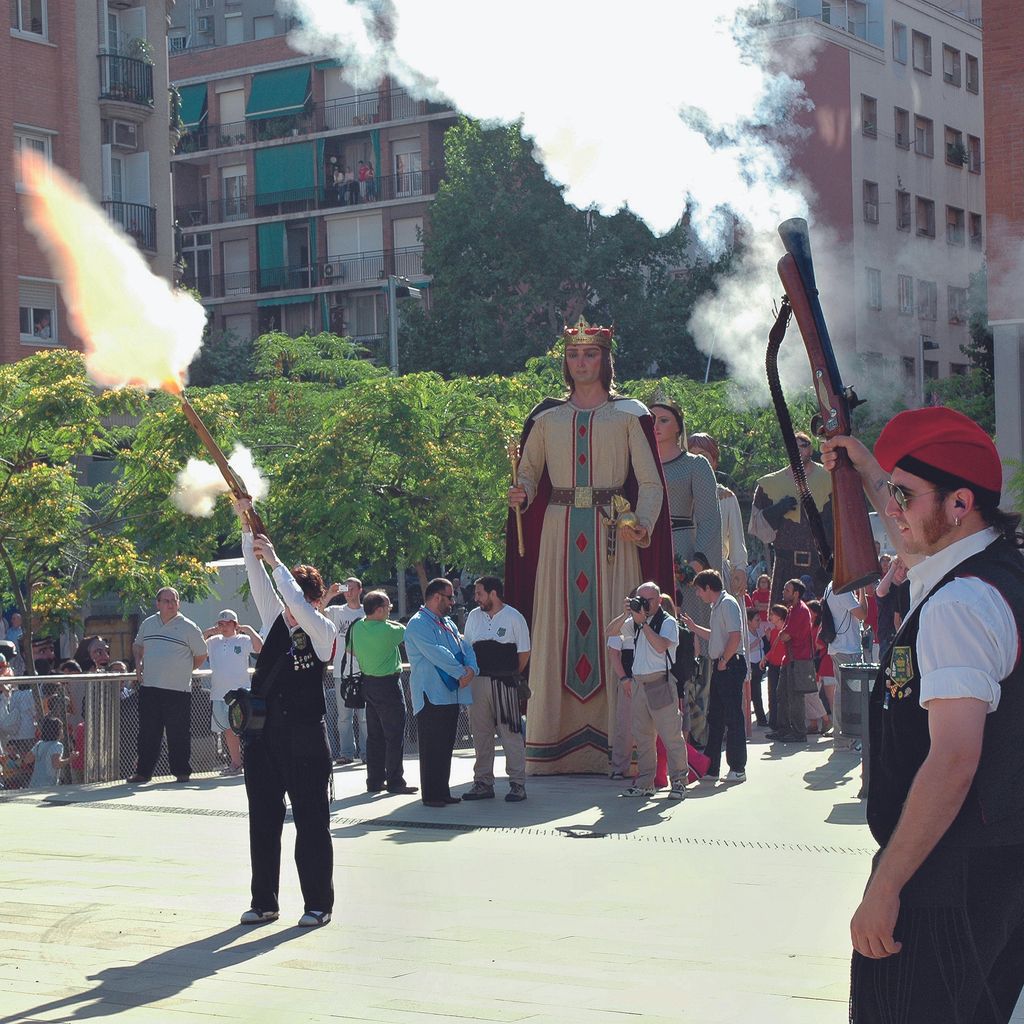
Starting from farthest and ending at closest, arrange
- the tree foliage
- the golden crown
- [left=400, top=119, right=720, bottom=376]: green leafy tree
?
[left=400, top=119, right=720, bottom=376]: green leafy tree → the tree foliage → the golden crown

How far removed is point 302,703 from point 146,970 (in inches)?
68.4

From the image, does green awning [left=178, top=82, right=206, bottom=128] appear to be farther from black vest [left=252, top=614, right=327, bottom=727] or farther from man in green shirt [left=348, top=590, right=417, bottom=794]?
black vest [left=252, top=614, right=327, bottom=727]

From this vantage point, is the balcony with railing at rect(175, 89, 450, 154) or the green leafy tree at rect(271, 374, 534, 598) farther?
the balcony with railing at rect(175, 89, 450, 154)

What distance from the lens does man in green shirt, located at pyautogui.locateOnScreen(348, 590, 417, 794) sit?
1598 cm

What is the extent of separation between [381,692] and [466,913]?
6.37 m

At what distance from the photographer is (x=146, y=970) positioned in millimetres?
8539

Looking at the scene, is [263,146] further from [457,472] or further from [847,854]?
[847,854]

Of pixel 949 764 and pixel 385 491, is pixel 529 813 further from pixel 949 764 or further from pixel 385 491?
pixel 385 491

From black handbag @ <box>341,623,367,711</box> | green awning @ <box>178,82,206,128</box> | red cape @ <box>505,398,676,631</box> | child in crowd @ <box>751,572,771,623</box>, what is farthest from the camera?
green awning @ <box>178,82,206,128</box>

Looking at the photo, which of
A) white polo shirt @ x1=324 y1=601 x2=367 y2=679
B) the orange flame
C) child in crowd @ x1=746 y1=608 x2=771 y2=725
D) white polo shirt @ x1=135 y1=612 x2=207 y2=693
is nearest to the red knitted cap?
the orange flame

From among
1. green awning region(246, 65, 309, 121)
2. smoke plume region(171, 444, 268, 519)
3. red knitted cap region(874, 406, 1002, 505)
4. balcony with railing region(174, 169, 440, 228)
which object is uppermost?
green awning region(246, 65, 309, 121)

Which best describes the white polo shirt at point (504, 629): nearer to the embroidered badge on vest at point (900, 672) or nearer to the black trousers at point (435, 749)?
the black trousers at point (435, 749)

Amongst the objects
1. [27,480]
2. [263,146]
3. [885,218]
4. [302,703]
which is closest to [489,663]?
[302,703]

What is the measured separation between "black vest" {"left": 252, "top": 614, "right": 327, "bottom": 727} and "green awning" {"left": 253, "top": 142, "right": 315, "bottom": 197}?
66.7 metres
